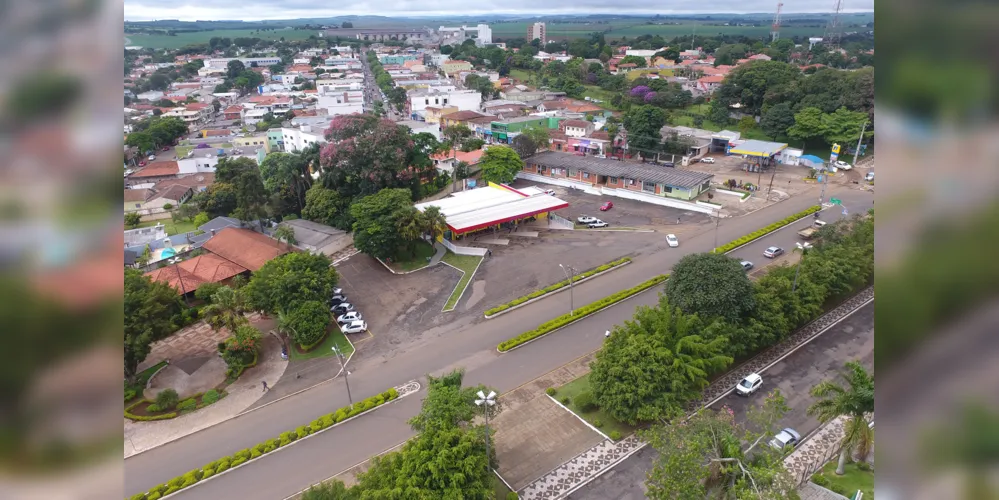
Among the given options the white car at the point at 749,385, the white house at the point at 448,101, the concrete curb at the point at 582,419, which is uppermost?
the white house at the point at 448,101

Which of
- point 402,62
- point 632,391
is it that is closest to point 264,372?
point 632,391

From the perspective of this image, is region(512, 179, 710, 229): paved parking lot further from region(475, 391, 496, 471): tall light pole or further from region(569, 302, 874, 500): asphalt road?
region(475, 391, 496, 471): tall light pole

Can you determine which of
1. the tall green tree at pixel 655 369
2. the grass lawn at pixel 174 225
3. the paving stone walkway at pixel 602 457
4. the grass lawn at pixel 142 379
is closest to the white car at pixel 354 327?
the grass lawn at pixel 142 379

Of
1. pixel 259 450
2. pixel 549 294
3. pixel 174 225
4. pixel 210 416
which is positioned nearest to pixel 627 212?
pixel 549 294

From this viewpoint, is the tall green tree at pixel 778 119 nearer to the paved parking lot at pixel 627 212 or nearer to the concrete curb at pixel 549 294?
the paved parking lot at pixel 627 212

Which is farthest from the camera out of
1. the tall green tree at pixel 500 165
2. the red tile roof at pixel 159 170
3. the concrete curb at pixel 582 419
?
the red tile roof at pixel 159 170

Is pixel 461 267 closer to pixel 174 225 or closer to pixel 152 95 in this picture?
pixel 174 225
